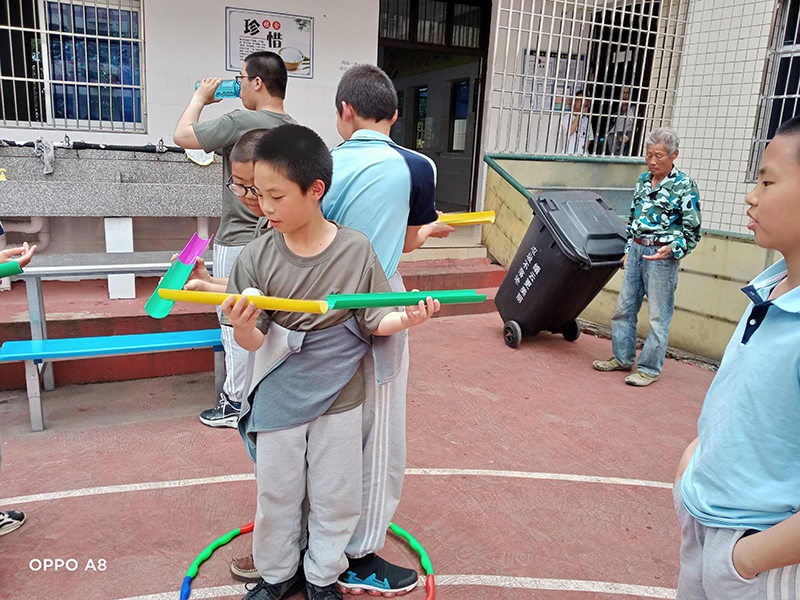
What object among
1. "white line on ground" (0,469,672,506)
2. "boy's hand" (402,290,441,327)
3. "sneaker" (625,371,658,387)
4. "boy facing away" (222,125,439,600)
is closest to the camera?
"boy's hand" (402,290,441,327)

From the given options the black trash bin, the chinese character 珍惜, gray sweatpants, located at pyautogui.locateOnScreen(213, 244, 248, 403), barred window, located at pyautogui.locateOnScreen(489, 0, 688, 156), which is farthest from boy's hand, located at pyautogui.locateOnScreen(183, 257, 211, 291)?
barred window, located at pyautogui.locateOnScreen(489, 0, 688, 156)

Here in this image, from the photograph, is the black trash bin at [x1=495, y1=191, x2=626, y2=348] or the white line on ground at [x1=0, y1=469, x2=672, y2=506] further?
the black trash bin at [x1=495, y1=191, x2=626, y2=348]

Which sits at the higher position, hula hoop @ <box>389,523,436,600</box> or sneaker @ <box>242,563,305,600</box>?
sneaker @ <box>242,563,305,600</box>

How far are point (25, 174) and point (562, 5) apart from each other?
6.15 metres

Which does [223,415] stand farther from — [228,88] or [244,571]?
[228,88]

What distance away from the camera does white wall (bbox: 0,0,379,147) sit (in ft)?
18.0

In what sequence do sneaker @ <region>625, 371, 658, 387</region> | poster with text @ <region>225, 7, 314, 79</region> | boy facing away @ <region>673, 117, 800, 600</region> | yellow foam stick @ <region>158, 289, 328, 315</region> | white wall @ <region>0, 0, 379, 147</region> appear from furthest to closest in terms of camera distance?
poster with text @ <region>225, 7, 314, 79</region>, white wall @ <region>0, 0, 379, 147</region>, sneaker @ <region>625, 371, 658, 387</region>, yellow foam stick @ <region>158, 289, 328, 315</region>, boy facing away @ <region>673, 117, 800, 600</region>

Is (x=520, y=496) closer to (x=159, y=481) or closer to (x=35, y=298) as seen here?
(x=159, y=481)

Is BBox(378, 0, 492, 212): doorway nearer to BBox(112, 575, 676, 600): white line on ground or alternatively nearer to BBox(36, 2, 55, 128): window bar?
BBox(36, 2, 55, 128): window bar

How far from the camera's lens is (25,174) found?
4.61 meters

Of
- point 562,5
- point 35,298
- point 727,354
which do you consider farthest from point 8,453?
point 562,5

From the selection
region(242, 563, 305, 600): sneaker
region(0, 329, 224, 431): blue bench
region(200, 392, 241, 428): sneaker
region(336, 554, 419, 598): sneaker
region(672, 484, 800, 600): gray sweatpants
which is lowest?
region(200, 392, 241, 428): sneaker

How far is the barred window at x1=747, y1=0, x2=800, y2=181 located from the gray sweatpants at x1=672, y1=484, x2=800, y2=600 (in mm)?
6407

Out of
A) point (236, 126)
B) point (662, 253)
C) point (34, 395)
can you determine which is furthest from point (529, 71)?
point (34, 395)
